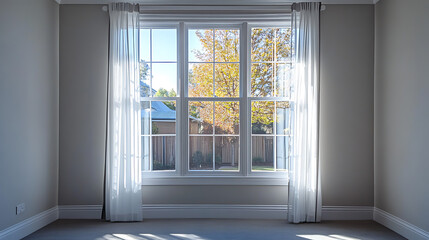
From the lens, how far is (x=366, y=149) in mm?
4988

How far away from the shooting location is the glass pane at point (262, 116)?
201 inches

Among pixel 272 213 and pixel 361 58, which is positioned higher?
pixel 361 58

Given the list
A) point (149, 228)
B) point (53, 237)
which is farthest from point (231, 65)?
point (53, 237)

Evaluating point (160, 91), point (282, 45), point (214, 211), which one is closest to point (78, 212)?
point (214, 211)

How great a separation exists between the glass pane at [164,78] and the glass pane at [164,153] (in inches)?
24.5

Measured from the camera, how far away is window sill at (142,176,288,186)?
197 inches

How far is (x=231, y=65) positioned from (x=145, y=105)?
1305 millimetres

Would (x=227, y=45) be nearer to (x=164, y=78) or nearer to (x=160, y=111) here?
(x=164, y=78)

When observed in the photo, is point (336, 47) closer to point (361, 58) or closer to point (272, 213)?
point (361, 58)

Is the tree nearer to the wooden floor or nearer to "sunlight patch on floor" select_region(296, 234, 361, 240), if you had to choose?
the wooden floor

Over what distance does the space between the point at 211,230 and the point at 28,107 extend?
101 inches

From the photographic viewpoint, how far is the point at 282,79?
5.12 meters

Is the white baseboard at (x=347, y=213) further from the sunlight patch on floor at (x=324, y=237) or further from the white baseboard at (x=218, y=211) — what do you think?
the sunlight patch on floor at (x=324, y=237)

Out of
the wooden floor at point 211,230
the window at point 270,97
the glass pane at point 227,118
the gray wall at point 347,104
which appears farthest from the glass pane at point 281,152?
the wooden floor at point 211,230
